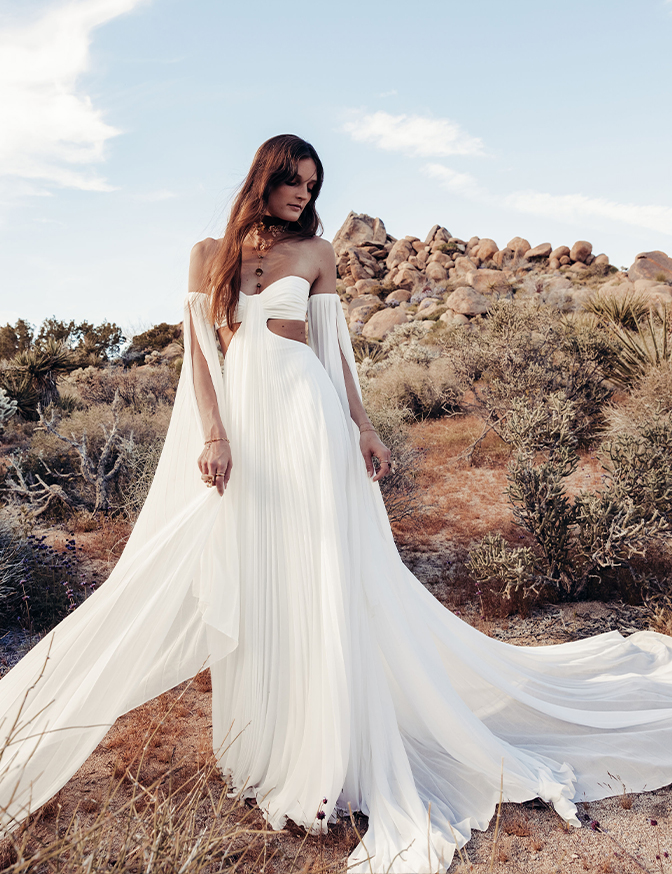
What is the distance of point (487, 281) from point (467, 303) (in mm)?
5154

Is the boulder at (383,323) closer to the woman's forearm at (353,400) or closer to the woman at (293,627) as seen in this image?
the woman's forearm at (353,400)

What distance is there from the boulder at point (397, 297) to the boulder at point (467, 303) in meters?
7.81

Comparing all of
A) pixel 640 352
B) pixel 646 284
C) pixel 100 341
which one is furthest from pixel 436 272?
pixel 640 352

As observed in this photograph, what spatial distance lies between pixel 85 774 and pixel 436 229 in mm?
44642

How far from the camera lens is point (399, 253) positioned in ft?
136

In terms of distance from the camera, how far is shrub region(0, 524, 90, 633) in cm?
398

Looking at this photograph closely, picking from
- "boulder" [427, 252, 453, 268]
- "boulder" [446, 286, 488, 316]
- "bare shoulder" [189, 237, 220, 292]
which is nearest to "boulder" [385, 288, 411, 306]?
"boulder" [427, 252, 453, 268]

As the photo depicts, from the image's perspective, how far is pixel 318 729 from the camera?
6.77 ft

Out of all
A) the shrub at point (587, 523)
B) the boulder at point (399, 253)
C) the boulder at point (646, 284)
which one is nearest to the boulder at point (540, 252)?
the boulder at point (399, 253)

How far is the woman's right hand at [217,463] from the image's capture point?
7.33 ft

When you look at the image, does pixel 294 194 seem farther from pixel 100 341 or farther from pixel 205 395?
pixel 100 341

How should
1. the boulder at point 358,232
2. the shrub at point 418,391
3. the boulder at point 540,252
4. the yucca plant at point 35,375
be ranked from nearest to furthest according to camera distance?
the yucca plant at point 35,375 → the shrub at point 418,391 → the boulder at point 540,252 → the boulder at point 358,232

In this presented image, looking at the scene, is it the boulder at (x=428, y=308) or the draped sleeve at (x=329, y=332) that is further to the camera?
the boulder at (x=428, y=308)

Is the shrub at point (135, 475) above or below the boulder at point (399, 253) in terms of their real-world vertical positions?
below
